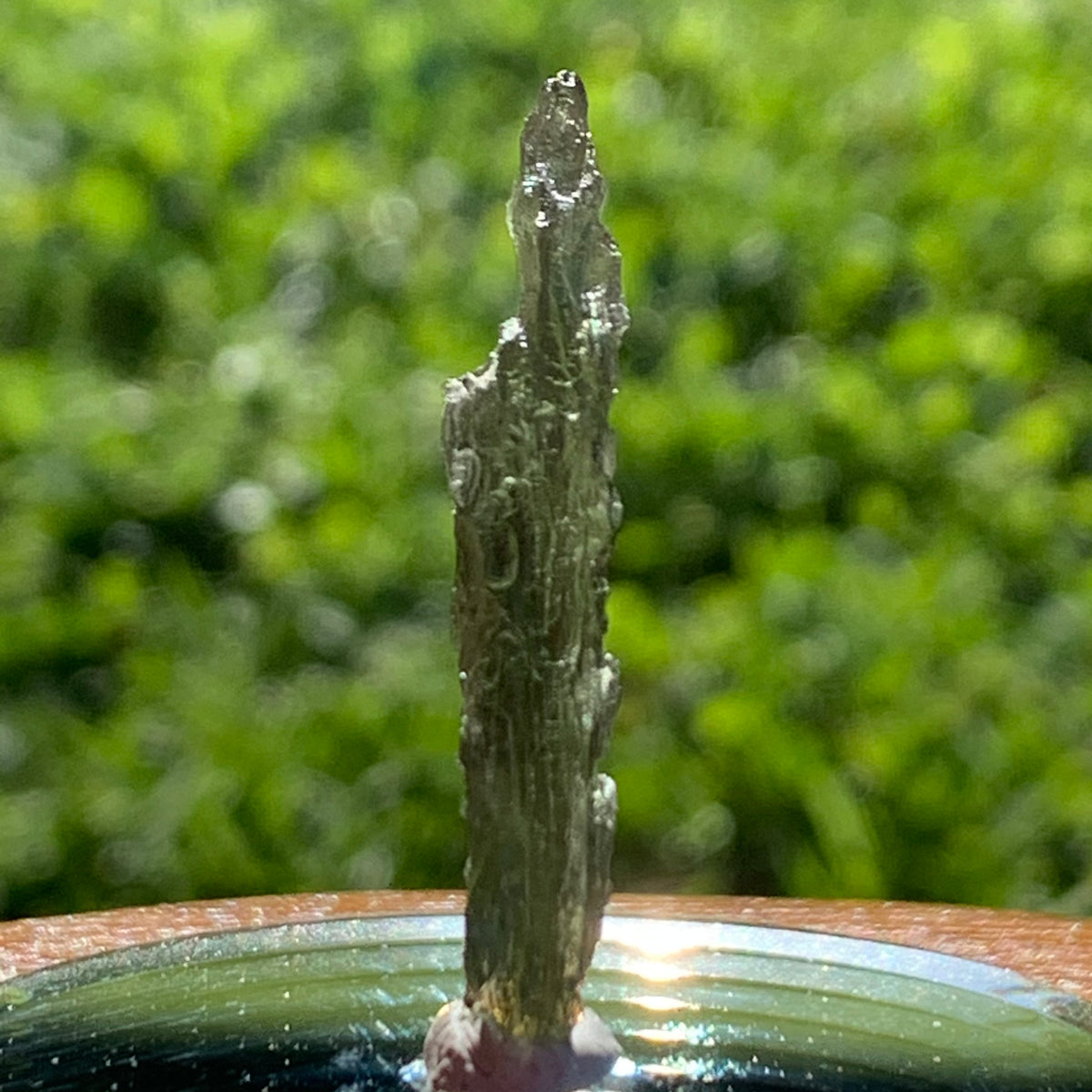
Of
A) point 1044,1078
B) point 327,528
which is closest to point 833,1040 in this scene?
point 1044,1078

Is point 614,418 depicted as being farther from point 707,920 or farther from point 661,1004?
point 661,1004

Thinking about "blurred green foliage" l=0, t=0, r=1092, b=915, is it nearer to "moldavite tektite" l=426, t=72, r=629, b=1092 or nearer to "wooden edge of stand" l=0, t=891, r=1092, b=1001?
"wooden edge of stand" l=0, t=891, r=1092, b=1001

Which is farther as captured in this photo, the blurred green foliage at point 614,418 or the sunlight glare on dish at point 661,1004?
the blurred green foliage at point 614,418

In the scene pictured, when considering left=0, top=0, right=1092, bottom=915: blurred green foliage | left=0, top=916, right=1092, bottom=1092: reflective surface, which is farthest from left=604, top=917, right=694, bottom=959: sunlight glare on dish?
left=0, top=0, right=1092, bottom=915: blurred green foliage

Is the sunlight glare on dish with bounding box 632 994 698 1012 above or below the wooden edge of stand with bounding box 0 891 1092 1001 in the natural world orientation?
below

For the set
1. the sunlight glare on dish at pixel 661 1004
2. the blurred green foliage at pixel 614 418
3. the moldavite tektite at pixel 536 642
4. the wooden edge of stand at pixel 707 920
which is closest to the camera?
the moldavite tektite at pixel 536 642

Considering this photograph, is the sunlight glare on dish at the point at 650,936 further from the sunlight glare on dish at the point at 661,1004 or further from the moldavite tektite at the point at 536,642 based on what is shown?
the moldavite tektite at the point at 536,642

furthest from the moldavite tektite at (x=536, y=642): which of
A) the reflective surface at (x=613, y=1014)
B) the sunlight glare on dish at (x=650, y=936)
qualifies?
the sunlight glare on dish at (x=650, y=936)
